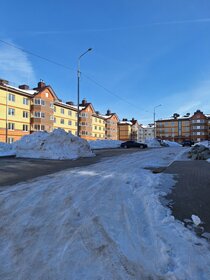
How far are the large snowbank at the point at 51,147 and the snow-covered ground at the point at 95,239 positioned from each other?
11763 mm

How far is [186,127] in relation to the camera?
350 feet

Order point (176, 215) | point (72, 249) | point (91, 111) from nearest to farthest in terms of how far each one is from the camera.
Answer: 1. point (72, 249)
2. point (176, 215)
3. point (91, 111)

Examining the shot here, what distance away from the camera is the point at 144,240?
3.71m

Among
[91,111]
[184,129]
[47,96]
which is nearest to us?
[47,96]

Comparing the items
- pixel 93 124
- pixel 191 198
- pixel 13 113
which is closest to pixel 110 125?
pixel 93 124

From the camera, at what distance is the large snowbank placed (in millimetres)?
17969

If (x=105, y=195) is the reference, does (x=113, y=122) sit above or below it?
above

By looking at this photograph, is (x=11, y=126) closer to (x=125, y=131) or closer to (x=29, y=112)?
(x=29, y=112)

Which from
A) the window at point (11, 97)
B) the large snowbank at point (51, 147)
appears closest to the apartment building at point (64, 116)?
the window at point (11, 97)

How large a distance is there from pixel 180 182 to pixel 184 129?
10543 cm

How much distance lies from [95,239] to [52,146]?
15777mm

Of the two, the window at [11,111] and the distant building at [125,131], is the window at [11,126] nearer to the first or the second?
the window at [11,111]

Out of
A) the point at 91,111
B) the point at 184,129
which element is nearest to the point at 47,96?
the point at 91,111

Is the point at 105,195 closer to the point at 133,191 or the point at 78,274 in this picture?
the point at 133,191
